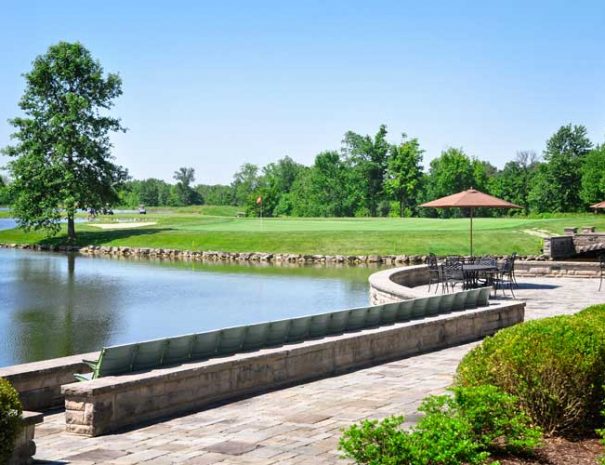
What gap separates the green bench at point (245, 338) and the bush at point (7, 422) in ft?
9.23

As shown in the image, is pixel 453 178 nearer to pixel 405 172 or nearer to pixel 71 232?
pixel 405 172

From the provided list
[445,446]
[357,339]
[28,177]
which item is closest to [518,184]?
[28,177]

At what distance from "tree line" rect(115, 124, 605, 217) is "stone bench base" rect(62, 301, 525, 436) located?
66.7 metres

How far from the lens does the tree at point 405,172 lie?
308ft

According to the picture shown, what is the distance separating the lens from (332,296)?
30625 millimetres

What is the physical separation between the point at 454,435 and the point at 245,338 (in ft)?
17.9

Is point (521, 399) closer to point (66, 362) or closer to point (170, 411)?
point (170, 411)

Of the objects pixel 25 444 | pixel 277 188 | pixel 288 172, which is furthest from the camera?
pixel 288 172

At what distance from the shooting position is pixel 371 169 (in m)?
100

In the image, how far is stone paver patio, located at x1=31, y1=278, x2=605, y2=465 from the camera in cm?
760

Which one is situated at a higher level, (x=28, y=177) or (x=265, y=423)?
(x=28, y=177)

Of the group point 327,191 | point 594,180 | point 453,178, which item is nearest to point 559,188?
point 594,180

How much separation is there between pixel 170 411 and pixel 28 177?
55278mm

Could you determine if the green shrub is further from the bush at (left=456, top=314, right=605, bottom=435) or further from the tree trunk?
the tree trunk
